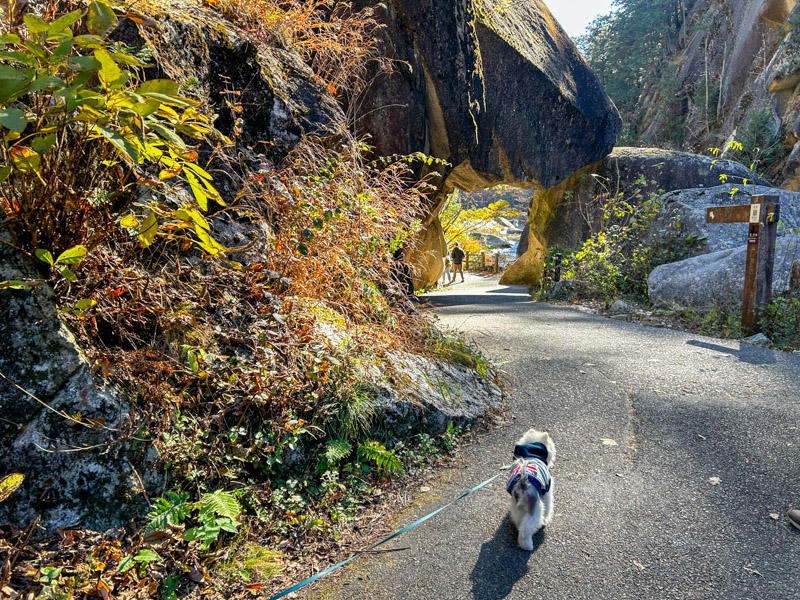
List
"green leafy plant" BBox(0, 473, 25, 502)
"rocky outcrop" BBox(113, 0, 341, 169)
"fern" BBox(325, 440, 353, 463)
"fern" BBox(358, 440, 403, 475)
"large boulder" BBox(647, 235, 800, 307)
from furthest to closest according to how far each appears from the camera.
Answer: "large boulder" BBox(647, 235, 800, 307) < "rocky outcrop" BBox(113, 0, 341, 169) < "fern" BBox(358, 440, 403, 475) < "fern" BBox(325, 440, 353, 463) < "green leafy plant" BBox(0, 473, 25, 502)

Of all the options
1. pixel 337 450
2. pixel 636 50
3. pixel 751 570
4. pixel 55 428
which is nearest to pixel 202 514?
Result: pixel 55 428

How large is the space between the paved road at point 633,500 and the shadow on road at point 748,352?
16cm

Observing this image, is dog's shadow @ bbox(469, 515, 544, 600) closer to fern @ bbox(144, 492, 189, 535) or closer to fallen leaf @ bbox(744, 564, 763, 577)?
fallen leaf @ bbox(744, 564, 763, 577)

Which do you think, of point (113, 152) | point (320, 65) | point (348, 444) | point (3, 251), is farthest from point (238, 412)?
point (320, 65)

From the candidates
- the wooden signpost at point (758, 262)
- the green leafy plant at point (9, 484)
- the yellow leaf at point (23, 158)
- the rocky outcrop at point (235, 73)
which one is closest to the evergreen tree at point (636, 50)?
the wooden signpost at point (758, 262)

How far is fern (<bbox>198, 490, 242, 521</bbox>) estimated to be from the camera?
2.12 meters

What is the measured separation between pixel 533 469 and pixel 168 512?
1823 mm

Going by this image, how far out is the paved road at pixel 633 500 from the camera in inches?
85.9

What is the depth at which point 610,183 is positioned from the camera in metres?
14.8

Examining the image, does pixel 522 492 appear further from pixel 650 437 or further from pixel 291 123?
pixel 291 123

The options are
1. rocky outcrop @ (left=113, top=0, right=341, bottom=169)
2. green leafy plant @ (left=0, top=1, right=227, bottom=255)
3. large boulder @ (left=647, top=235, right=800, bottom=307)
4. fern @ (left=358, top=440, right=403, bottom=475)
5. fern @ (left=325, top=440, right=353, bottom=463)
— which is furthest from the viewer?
large boulder @ (left=647, top=235, right=800, bottom=307)

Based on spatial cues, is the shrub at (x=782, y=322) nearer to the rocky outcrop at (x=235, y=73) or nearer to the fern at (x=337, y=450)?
the fern at (x=337, y=450)

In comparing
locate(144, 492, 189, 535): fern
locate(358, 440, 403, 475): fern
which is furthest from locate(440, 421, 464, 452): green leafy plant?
locate(144, 492, 189, 535): fern

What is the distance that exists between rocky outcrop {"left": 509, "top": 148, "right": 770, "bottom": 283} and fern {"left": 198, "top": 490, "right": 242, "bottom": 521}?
13772 mm
